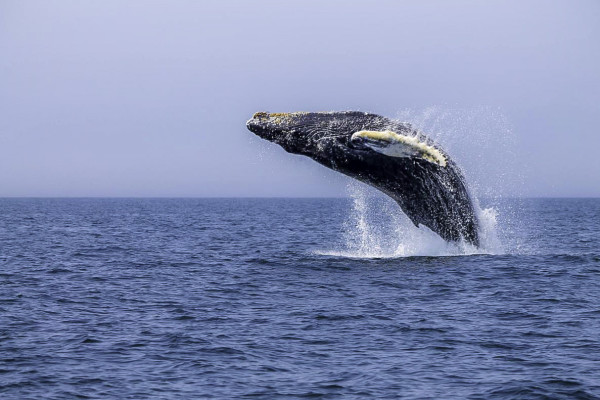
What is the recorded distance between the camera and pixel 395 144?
1678cm

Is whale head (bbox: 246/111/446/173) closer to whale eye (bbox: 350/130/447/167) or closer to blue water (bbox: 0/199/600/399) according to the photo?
whale eye (bbox: 350/130/447/167)

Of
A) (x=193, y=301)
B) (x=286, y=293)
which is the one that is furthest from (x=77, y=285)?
(x=286, y=293)

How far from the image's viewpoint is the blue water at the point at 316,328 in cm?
1106

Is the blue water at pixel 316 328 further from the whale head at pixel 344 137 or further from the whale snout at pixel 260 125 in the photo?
the whale snout at pixel 260 125

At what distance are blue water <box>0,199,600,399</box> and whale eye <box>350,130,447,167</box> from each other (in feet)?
9.60

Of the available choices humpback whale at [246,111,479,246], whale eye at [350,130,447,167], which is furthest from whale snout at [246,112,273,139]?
whale eye at [350,130,447,167]

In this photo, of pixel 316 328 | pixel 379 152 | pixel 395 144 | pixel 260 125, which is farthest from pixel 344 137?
pixel 316 328

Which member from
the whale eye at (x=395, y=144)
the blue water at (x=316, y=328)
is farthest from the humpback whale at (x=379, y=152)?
the blue water at (x=316, y=328)

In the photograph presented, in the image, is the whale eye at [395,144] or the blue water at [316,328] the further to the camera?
the whale eye at [395,144]

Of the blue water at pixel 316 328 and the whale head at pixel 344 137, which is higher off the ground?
the whale head at pixel 344 137

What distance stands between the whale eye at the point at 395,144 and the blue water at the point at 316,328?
9.60 feet

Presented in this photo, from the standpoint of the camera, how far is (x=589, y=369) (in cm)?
1148

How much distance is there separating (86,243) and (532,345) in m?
28.3

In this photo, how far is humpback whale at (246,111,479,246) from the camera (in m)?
17.0
